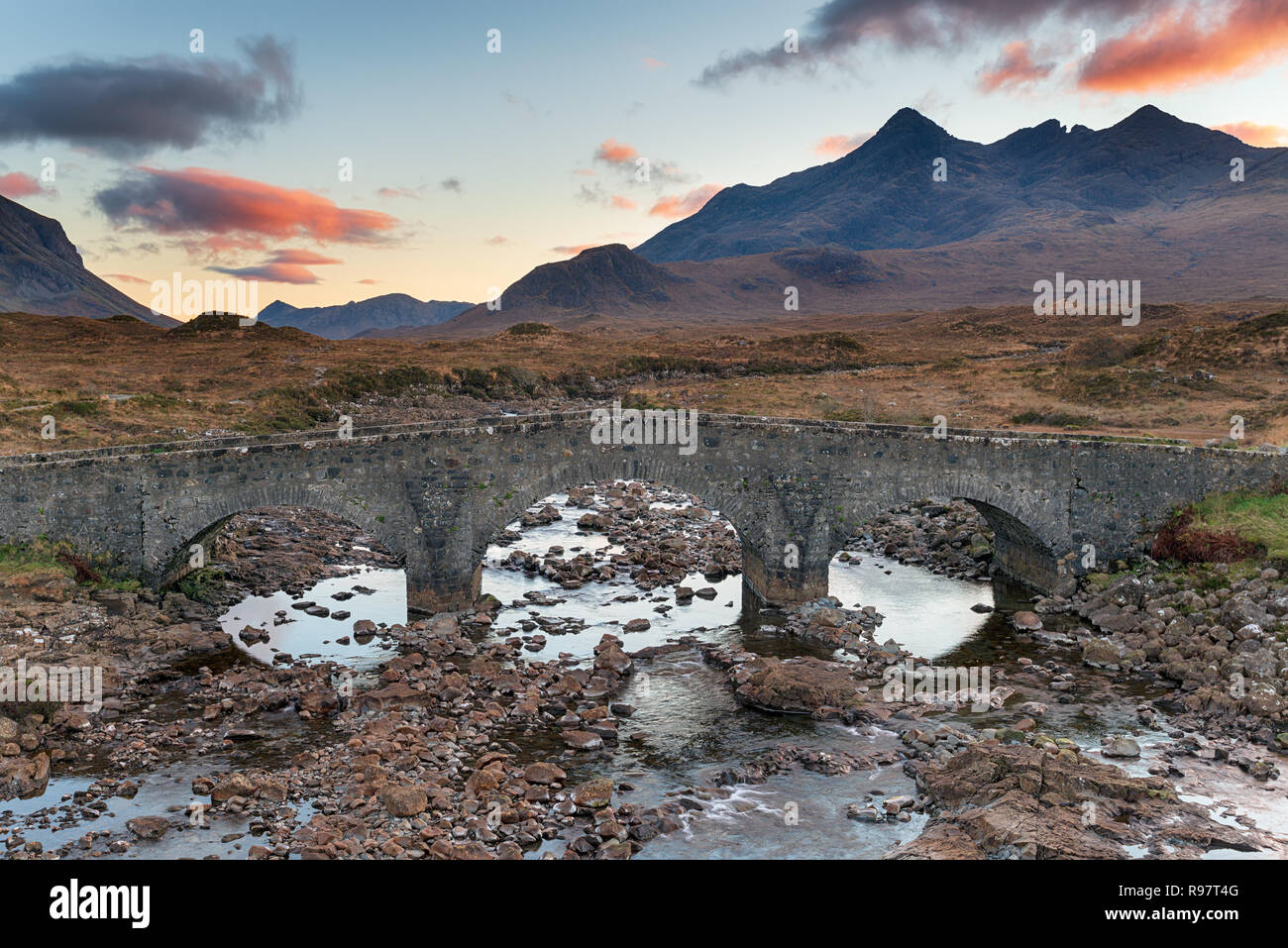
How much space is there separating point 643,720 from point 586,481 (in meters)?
9.83

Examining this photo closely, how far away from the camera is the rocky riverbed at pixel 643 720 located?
17234 mm

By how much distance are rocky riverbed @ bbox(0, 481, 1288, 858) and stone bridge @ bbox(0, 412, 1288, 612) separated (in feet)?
5.81

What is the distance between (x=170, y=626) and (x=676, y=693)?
15.4 metres

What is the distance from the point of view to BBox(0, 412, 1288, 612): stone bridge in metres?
27.6

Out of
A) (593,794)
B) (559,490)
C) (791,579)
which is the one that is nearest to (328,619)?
(559,490)

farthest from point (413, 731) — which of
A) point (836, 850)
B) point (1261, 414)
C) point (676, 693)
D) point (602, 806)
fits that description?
point (1261, 414)

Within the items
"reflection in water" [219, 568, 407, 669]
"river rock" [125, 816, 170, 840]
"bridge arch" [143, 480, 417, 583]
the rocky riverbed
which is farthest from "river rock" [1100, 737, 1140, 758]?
"bridge arch" [143, 480, 417, 583]

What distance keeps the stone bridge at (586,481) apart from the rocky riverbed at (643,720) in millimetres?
1771

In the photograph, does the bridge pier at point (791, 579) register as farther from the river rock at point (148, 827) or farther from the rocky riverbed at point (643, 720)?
the river rock at point (148, 827)

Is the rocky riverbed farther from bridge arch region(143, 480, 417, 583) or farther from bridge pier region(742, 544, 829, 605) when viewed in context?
bridge arch region(143, 480, 417, 583)

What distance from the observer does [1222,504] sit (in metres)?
30.8

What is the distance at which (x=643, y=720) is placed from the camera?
2305 centimetres

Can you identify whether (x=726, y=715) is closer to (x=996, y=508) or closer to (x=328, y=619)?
(x=996, y=508)
